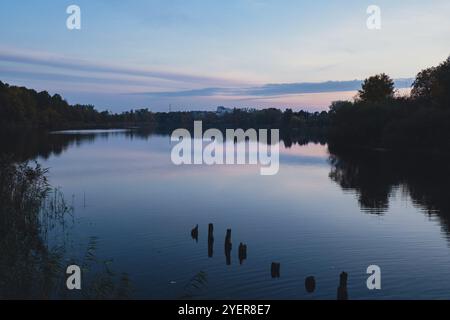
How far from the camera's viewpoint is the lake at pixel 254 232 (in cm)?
1364

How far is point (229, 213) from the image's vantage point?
23.4 metres

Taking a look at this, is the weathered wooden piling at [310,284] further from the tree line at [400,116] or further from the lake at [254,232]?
the tree line at [400,116]

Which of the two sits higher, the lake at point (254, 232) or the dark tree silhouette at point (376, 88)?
the dark tree silhouette at point (376, 88)

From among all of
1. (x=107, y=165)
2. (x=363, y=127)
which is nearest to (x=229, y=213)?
(x=107, y=165)

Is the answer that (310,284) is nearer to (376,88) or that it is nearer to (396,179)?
(396,179)

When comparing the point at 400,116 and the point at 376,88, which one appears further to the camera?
the point at 376,88

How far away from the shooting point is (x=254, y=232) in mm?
19578

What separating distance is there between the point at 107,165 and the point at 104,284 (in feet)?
113

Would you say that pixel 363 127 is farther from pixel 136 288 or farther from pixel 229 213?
pixel 136 288

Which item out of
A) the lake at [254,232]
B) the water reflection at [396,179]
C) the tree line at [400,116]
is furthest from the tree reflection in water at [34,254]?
the tree line at [400,116]

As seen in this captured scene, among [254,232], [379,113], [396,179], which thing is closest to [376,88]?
[379,113]

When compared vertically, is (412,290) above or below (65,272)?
below
